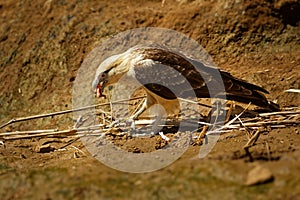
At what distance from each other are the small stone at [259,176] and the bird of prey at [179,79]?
7.29ft

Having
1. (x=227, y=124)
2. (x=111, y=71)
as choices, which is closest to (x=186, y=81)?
(x=227, y=124)

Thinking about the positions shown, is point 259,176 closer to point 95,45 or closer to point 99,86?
point 99,86

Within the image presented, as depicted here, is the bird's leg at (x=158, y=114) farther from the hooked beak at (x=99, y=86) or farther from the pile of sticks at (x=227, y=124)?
the hooked beak at (x=99, y=86)

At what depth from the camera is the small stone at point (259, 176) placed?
2.90 meters

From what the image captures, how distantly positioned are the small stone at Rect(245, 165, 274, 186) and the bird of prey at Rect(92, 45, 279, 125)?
222 centimetres

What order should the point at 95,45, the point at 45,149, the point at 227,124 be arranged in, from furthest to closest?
1. the point at 95,45
2. the point at 45,149
3. the point at 227,124

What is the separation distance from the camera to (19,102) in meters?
6.65

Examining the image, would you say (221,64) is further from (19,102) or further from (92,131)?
(19,102)


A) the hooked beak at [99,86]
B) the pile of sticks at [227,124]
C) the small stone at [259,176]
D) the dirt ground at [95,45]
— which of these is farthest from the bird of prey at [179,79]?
the small stone at [259,176]

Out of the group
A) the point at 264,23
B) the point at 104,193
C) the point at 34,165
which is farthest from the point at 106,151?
the point at 264,23

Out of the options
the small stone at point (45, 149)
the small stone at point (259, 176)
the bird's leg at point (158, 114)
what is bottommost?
the small stone at point (45, 149)

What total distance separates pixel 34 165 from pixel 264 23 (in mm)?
3800

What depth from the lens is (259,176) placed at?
2.92 meters

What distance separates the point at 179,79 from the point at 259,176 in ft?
8.17
